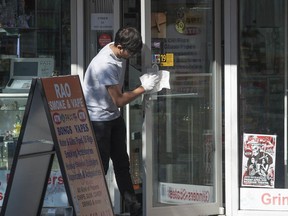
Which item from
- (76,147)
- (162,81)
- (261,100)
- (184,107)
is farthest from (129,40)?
(261,100)

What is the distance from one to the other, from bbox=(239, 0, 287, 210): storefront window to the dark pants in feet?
4.34

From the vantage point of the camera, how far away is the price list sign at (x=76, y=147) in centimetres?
479

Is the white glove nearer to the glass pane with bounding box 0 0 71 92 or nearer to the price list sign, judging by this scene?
the price list sign

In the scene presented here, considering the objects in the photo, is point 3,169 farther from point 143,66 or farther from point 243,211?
point 243,211

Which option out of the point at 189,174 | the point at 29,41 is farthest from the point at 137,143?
the point at 29,41

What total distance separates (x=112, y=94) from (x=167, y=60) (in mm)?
1114

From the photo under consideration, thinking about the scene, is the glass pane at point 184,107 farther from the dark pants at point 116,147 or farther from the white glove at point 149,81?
the dark pants at point 116,147

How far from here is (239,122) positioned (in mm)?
6574

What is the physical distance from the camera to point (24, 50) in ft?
22.0

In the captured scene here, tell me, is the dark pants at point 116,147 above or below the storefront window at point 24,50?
below

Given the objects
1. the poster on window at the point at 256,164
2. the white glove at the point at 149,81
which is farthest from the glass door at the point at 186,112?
the white glove at the point at 149,81

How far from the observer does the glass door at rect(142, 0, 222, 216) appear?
6363mm

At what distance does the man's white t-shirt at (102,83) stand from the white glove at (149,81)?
25cm

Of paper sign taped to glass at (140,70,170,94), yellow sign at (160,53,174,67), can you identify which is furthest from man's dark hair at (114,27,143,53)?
yellow sign at (160,53,174,67)
